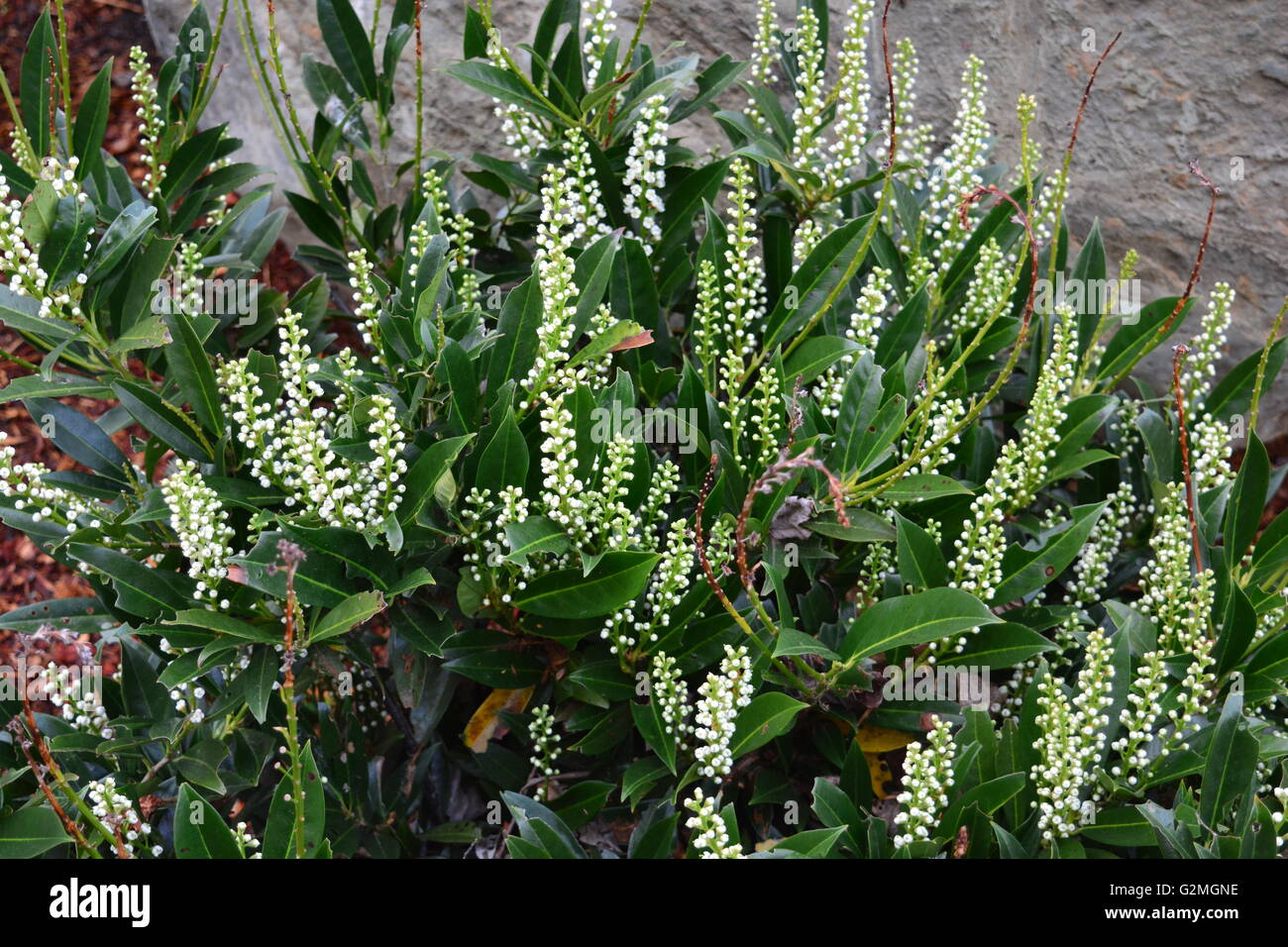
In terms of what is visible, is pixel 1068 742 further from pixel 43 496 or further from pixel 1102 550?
pixel 43 496

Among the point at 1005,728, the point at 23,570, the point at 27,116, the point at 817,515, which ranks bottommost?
the point at 23,570

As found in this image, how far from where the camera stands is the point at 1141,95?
13.2 ft

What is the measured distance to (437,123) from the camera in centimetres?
443

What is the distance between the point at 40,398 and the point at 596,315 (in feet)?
4.68

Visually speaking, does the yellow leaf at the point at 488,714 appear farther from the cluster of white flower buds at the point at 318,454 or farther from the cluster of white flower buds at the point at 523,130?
the cluster of white flower buds at the point at 523,130

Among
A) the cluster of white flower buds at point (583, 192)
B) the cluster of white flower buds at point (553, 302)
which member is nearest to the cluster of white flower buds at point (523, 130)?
the cluster of white flower buds at point (583, 192)

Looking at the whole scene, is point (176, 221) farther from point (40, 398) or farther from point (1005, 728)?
point (1005, 728)

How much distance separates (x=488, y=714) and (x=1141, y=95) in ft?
10.2

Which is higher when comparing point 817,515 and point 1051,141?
→ point 1051,141

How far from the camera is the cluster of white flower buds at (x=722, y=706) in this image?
7.27ft

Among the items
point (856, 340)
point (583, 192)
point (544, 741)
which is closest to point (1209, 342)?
point (856, 340)

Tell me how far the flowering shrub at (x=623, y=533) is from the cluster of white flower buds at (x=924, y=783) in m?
0.01

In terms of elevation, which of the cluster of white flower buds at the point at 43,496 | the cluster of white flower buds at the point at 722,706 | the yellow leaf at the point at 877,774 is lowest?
the yellow leaf at the point at 877,774
